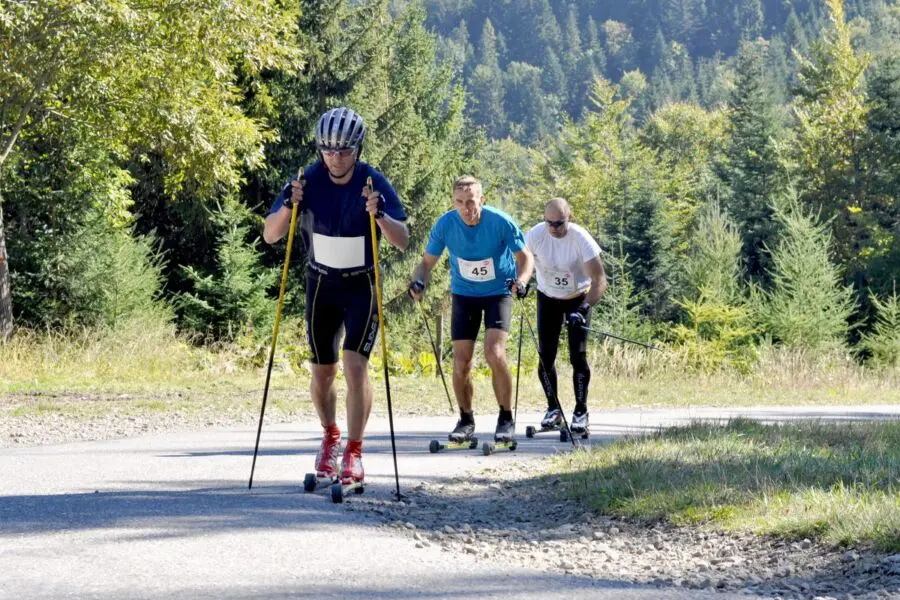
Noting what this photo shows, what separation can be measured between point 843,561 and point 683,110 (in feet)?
375

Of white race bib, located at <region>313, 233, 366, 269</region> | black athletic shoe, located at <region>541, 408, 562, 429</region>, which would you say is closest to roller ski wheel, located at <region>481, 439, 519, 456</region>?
black athletic shoe, located at <region>541, 408, 562, 429</region>

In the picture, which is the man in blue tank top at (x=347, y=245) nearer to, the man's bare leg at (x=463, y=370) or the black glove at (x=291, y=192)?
the black glove at (x=291, y=192)

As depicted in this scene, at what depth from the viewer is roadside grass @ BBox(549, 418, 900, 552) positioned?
7.01 meters

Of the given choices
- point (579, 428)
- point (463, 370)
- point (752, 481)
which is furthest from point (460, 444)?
point (752, 481)

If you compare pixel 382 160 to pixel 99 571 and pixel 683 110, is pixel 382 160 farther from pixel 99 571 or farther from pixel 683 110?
pixel 683 110

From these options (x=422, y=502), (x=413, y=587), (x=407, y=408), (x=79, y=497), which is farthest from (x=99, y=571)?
(x=407, y=408)

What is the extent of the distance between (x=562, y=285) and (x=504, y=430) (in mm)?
1778

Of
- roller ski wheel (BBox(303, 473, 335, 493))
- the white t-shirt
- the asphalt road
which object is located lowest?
the asphalt road

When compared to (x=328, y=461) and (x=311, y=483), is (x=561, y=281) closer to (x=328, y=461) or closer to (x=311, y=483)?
(x=328, y=461)

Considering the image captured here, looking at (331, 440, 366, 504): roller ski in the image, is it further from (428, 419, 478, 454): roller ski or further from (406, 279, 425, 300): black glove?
(428, 419, 478, 454): roller ski

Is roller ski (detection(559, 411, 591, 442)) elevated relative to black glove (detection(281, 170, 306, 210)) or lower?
lower

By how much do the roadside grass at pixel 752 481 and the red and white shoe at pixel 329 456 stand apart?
1569mm

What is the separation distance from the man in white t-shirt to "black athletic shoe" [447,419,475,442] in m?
1.34

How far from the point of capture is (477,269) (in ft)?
36.3
